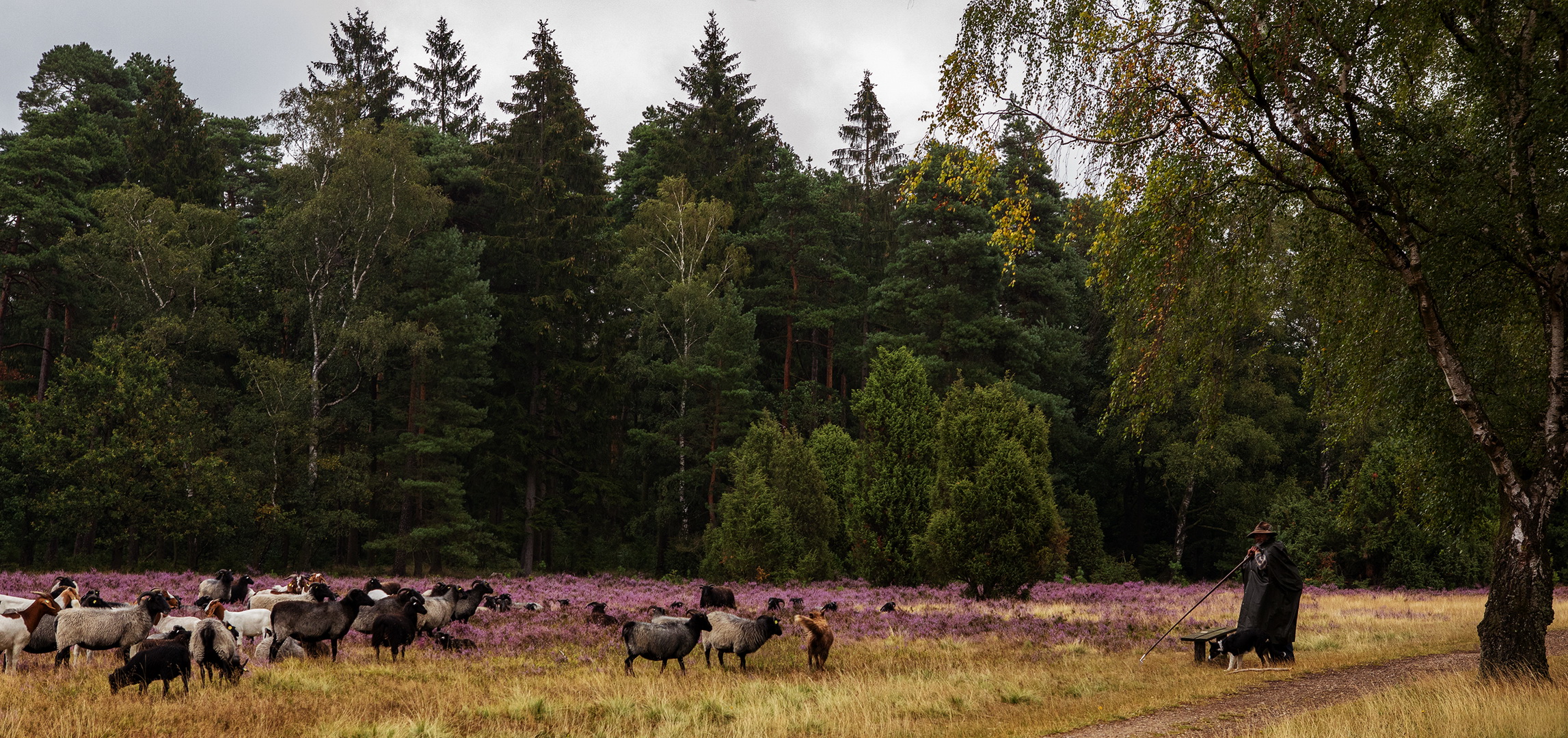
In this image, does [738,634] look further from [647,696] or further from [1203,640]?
[1203,640]

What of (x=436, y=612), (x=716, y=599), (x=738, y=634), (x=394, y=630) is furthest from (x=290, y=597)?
(x=716, y=599)

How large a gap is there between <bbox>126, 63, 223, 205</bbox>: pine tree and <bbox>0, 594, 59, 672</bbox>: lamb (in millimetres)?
41979

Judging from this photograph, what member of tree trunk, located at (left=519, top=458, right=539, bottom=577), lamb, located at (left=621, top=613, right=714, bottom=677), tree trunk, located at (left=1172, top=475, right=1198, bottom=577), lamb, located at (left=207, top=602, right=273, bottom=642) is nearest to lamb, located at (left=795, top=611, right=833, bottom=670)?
lamb, located at (left=621, top=613, right=714, bottom=677)

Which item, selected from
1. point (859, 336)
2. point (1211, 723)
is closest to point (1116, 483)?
point (859, 336)

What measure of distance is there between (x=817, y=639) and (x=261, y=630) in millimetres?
9118

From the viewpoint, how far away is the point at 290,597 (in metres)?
17.2

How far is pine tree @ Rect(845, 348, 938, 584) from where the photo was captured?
32.4 metres

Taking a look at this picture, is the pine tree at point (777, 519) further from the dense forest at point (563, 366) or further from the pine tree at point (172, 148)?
the pine tree at point (172, 148)

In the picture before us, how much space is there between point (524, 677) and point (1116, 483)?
53.0m

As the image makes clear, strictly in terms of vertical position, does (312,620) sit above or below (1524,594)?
below

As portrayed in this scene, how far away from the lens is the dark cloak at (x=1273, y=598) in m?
15.1

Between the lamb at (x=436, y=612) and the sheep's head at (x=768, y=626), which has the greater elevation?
the sheep's head at (x=768, y=626)

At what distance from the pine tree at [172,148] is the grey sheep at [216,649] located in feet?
143

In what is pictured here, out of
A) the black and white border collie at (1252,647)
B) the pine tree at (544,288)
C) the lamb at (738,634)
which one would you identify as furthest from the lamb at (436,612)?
the pine tree at (544,288)
